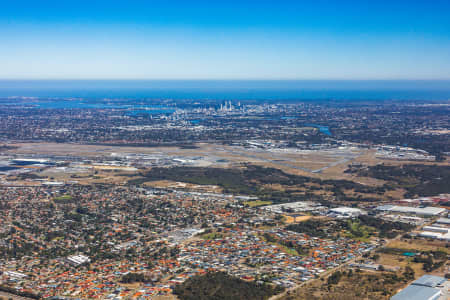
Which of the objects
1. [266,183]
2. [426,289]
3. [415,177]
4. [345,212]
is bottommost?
[266,183]

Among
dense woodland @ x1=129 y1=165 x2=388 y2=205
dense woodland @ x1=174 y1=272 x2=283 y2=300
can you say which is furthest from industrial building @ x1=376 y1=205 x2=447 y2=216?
dense woodland @ x1=174 y1=272 x2=283 y2=300

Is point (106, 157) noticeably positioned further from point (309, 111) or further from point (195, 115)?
point (309, 111)

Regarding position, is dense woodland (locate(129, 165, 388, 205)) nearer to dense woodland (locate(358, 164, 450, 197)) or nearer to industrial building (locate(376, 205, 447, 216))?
dense woodland (locate(358, 164, 450, 197))

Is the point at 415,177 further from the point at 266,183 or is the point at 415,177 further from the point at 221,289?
the point at 221,289

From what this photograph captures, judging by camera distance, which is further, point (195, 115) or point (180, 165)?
point (195, 115)

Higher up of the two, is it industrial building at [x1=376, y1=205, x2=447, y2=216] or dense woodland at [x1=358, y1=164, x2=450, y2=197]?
dense woodland at [x1=358, y1=164, x2=450, y2=197]

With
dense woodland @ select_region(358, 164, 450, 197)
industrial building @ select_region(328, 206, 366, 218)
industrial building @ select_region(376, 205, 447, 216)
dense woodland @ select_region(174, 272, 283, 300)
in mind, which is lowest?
dense woodland @ select_region(174, 272, 283, 300)

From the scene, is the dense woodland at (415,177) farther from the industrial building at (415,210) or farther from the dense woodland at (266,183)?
the industrial building at (415,210)

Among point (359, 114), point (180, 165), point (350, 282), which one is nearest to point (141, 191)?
point (180, 165)

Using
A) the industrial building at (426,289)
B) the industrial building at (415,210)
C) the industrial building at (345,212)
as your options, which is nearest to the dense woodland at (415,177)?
the industrial building at (415,210)

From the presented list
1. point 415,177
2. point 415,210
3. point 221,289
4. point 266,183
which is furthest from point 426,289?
point 415,177

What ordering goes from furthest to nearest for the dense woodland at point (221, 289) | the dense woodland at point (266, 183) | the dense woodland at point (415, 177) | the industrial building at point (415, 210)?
the dense woodland at point (415, 177) < the dense woodland at point (266, 183) < the industrial building at point (415, 210) < the dense woodland at point (221, 289)
